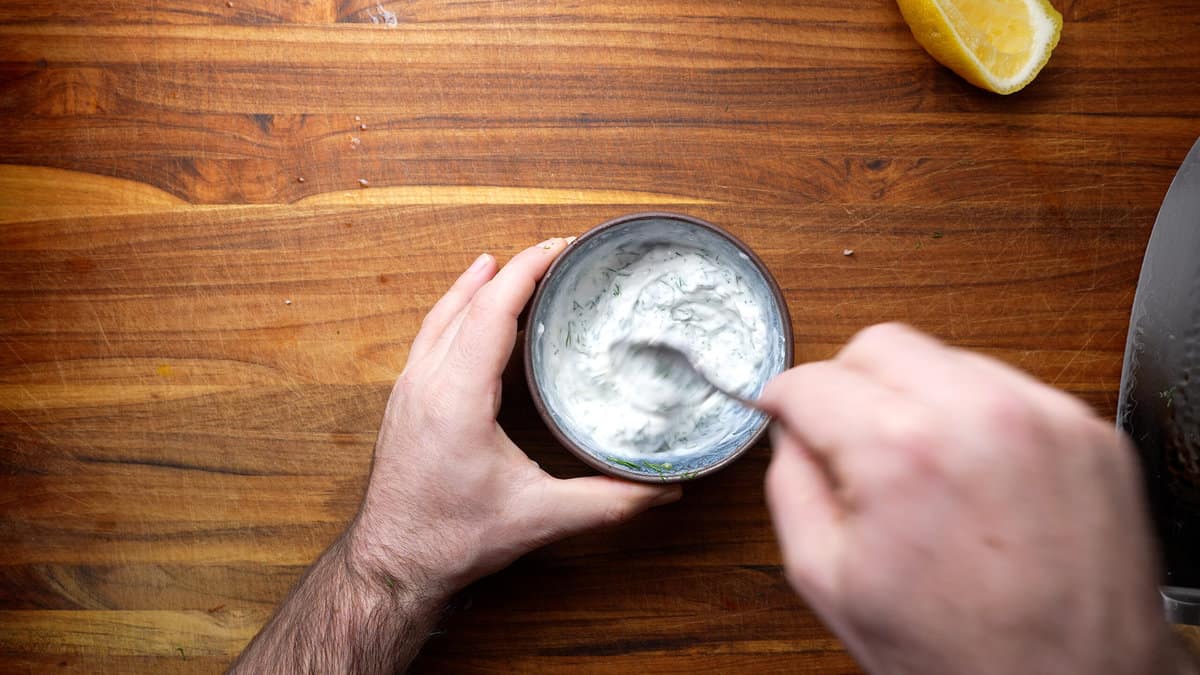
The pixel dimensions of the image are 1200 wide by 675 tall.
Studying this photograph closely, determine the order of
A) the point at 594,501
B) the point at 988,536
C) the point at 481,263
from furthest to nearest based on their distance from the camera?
the point at 481,263, the point at 594,501, the point at 988,536

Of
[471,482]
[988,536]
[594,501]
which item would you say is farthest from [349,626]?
[988,536]

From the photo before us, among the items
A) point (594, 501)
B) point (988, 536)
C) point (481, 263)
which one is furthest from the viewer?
point (481, 263)

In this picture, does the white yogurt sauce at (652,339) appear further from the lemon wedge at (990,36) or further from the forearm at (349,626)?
the lemon wedge at (990,36)

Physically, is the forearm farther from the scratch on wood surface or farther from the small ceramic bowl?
the scratch on wood surface

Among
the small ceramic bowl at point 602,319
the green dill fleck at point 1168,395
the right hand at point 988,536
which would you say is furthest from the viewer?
the green dill fleck at point 1168,395

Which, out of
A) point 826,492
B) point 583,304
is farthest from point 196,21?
point 826,492

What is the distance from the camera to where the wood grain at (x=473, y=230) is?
4.04 feet

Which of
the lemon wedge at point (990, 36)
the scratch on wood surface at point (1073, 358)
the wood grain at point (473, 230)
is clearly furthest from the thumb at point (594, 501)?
the lemon wedge at point (990, 36)

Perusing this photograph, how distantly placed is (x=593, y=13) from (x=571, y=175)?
25cm

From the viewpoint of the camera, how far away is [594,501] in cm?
107

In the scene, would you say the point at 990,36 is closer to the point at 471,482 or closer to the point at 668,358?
the point at 668,358

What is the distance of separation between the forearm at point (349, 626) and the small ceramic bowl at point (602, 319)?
0.32 meters

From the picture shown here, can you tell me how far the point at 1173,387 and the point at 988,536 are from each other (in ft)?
2.57

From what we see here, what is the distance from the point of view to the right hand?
0.58 meters
